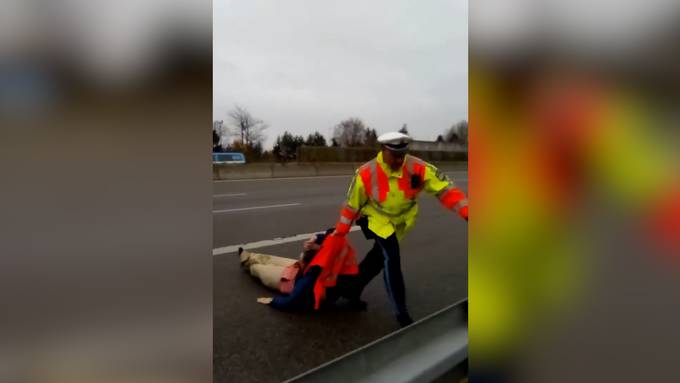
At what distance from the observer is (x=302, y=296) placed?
4.34 m

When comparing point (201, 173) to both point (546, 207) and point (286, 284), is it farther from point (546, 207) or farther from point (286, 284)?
point (286, 284)

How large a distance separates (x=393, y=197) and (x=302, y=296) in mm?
1195

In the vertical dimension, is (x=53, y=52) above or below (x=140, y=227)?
above

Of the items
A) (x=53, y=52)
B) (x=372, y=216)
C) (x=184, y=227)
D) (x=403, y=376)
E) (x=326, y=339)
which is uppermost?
(x=53, y=52)

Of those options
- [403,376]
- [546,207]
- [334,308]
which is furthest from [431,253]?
[546,207]

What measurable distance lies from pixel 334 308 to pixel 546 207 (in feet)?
12.8

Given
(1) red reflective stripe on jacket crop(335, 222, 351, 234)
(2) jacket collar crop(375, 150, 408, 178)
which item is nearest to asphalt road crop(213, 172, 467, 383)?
(1) red reflective stripe on jacket crop(335, 222, 351, 234)

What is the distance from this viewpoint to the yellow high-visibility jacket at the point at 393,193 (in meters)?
3.80

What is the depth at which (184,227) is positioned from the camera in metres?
0.74

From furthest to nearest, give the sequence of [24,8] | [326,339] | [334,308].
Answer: [334,308], [326,339], [24,8]

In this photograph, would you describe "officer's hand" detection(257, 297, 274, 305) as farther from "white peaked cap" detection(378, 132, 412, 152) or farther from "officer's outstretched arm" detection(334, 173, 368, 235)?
"white peaked cap" detection(378, 132, 412, 152)

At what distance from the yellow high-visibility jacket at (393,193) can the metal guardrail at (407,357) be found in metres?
Result: 1.10

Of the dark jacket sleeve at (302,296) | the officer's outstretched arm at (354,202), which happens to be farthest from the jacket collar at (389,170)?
the dark jacket sleeve at (302,296)

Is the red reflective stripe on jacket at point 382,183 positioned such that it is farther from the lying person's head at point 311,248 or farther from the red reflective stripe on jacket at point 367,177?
the lying person's head at point 311,248
